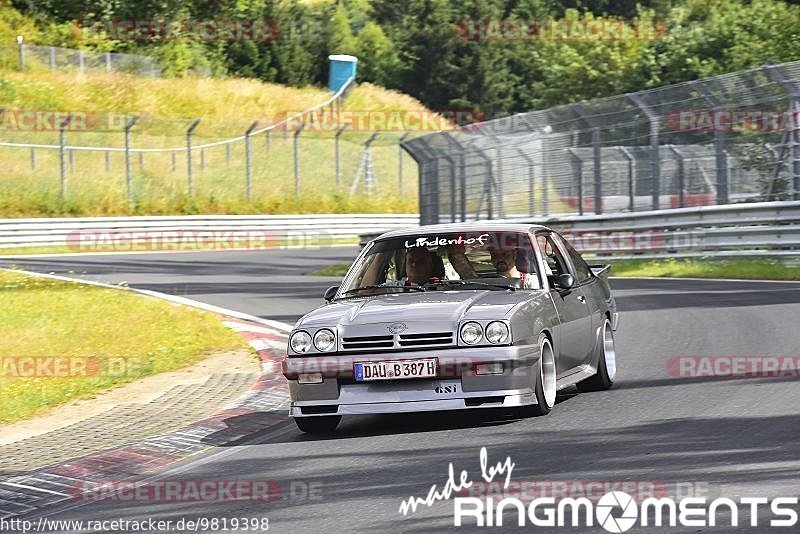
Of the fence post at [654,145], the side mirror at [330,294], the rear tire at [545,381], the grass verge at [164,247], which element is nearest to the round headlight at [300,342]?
the side mirror at [330,294]

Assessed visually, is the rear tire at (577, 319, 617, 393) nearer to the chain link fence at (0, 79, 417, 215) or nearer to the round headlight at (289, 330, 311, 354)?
the round headlight at (289, 330, 311, 354)

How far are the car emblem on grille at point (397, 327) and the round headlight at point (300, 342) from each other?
58cm

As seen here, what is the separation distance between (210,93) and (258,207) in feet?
54.4

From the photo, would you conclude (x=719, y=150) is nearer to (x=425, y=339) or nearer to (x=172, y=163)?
(x=425, y=339)

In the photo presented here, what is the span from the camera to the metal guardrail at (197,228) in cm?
3978

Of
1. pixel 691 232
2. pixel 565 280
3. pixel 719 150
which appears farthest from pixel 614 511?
pixel 691 232

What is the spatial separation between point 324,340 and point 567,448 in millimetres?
1870

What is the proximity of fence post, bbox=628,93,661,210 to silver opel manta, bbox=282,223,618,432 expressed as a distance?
48.8ft

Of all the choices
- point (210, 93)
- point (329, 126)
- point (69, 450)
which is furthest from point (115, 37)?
point (69, 450)

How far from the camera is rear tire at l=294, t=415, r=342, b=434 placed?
9523mm

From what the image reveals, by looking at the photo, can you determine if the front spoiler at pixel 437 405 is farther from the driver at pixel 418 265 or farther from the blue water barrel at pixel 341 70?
the blue water barrel at pixel 341 70

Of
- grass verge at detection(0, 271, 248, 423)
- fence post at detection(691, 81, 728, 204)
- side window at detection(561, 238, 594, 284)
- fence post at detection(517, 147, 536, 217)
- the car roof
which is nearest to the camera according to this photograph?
the car roof

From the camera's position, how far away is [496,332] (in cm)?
902

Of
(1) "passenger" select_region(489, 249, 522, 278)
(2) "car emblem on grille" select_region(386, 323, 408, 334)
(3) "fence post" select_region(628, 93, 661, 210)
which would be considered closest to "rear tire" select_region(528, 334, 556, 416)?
(1) "passenger" select_region(489, 249, 522, 278)
